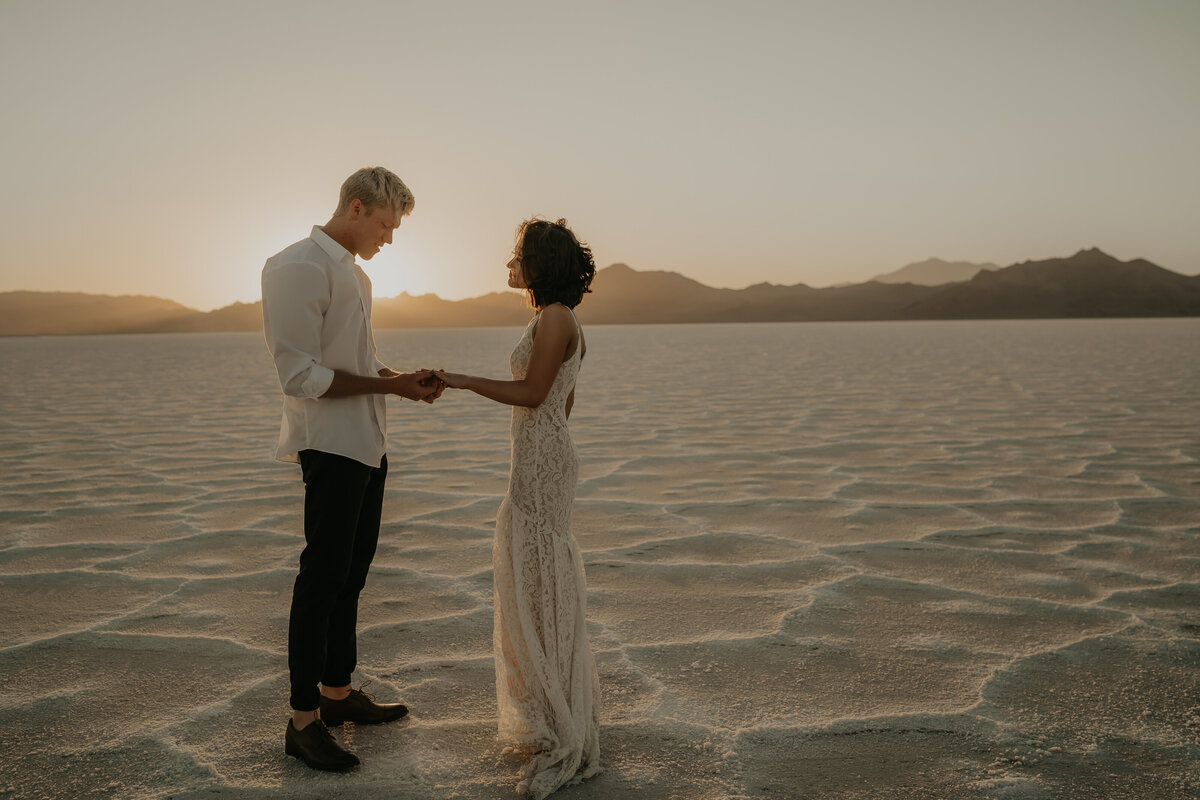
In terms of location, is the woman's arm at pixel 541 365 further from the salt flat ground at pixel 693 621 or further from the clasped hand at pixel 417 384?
the salt flat ground at pixel 693 621

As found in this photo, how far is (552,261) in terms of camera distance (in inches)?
89.5

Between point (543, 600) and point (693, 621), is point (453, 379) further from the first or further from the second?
point (693, 621)

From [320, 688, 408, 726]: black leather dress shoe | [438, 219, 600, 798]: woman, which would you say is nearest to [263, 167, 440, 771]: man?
[320, 688, 408, 726]: black leather dress shoe

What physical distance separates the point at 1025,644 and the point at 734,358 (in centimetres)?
2129

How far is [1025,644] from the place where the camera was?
10.0ft

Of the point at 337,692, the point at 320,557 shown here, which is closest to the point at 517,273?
the point at 320,557

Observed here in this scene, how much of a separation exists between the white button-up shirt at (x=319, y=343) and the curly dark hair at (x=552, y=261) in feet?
1.54

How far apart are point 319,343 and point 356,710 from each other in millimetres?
1060

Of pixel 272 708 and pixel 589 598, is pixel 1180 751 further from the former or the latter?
pixel 272 708

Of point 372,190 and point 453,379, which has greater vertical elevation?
point 372,190

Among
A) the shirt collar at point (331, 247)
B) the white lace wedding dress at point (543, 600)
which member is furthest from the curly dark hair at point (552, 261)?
the shirt collar at point (331, 247)

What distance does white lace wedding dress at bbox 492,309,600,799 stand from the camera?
7.57 feet

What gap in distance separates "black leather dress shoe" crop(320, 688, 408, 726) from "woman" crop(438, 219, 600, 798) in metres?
0.38

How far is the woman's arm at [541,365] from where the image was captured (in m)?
2.27
